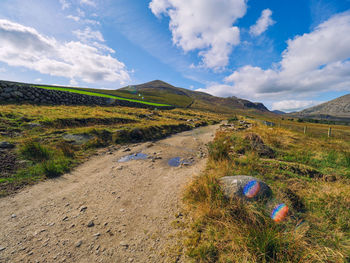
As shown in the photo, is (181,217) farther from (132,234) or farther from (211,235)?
(132,234)

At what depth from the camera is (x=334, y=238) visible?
9.02 ft

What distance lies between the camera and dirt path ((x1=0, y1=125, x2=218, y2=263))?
2.66 metres

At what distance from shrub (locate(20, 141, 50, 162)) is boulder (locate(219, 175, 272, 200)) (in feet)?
27.6

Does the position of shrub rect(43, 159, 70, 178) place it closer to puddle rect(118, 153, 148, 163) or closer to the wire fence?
puddle rect(118, 153, 148, 163)

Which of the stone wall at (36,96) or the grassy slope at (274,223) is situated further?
the stone wall at (36,96)

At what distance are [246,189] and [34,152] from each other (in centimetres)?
953

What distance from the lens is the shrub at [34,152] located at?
20.9 feet

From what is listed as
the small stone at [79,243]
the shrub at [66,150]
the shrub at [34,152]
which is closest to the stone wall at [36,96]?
the shrub at [34,152]

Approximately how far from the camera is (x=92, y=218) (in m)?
3.54

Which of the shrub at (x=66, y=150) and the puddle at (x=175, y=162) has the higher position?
the shrub at (x=66, y=150)

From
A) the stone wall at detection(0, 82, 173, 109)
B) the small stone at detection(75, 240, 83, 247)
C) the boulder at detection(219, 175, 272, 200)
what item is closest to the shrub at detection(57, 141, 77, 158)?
the small stone at detection(75, 240, 83, 247)

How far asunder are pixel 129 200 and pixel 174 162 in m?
3.78

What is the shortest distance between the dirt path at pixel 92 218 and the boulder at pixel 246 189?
1610mm

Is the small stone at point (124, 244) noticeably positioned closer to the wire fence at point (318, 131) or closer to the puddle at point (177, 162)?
the puddle at point (177, 162)
